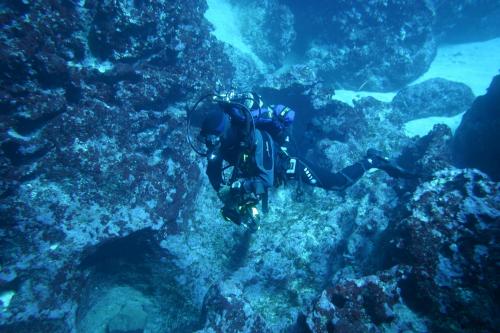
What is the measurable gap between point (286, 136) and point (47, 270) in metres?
4.43

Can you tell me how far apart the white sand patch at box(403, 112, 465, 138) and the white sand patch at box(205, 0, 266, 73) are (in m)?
5.40

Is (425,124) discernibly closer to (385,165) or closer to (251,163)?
(385,165)

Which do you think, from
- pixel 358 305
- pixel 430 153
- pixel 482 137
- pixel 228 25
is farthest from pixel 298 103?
pixel 358 305

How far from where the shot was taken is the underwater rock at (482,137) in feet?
21.9

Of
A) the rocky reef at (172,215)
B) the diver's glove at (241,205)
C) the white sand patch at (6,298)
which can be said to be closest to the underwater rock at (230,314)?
the rocky reef at (172,215)

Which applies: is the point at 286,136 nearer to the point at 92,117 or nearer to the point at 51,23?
the point at 92,117

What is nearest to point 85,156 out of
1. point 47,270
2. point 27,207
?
point 27,207

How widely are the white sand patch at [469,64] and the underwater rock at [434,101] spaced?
141 cm

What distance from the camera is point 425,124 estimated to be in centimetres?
975

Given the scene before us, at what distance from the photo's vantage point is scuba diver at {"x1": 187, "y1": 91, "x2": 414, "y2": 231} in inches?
151

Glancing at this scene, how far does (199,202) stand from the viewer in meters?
6.51

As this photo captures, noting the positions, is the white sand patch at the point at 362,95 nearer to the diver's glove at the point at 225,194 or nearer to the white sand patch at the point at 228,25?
the white sand patch at the point at 228,25

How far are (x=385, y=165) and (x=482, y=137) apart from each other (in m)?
2.89

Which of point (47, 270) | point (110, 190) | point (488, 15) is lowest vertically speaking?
point (47, 270)
